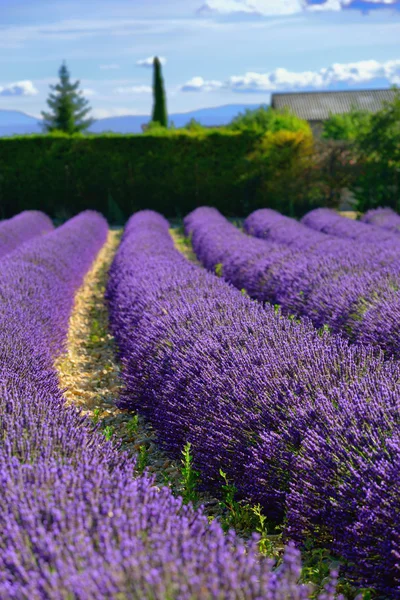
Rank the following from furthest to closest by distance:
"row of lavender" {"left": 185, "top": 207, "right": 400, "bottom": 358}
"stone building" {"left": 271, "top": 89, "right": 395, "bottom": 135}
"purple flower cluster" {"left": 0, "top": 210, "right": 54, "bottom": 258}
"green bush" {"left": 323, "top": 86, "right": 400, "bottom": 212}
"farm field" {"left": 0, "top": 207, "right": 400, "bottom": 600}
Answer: "stone building" {"left": 271, "top": 89, "right": 395, "bottom": 135}
"green bush" {"left": 323, "top": 86, "right": 400, "bottom": 212}
"purple flower cluster" {"left": 0, "top": 210, "right": 54, "bottom": 258}
"row of lavender" {"left": 185, "top": 207, "right": 400, "bottom": 358}
"farm field" {"left": 0, "top": 207, "right": 400, "bottom": 600}

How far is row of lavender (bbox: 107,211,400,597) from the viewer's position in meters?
2.34

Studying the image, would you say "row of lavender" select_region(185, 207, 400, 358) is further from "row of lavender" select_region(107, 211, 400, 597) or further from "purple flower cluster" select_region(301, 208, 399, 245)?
"row of lavender" select_region(107, 211, 400, 597)

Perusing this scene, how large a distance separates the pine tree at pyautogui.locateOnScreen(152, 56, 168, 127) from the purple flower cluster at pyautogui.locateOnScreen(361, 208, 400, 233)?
76.6 ft

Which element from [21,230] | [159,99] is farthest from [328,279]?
[159,99]

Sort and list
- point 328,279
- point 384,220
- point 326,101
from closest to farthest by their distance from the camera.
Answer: point 328,279
point 384,220
point 326,101

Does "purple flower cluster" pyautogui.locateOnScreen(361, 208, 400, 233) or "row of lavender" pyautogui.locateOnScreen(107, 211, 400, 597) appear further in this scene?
"purple flower cluster" pyautogui.locateOnScreen(361, 208, 400, 233)

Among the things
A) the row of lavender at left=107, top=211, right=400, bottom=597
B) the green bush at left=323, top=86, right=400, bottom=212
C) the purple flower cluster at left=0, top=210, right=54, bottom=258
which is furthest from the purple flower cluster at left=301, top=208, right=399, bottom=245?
the purple flower cluster at left=0, top=210, right=54, bottom=258

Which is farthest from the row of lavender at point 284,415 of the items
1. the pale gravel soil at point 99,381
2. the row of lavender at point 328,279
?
the row of lavender at point 328,279

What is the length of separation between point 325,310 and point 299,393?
7.59ft

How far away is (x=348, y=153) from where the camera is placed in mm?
20125

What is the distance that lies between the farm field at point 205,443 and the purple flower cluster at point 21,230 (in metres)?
6.00

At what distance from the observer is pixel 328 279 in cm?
597

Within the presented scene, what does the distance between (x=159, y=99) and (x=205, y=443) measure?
37038mm

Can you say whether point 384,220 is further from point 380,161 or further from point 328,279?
point 328,279
